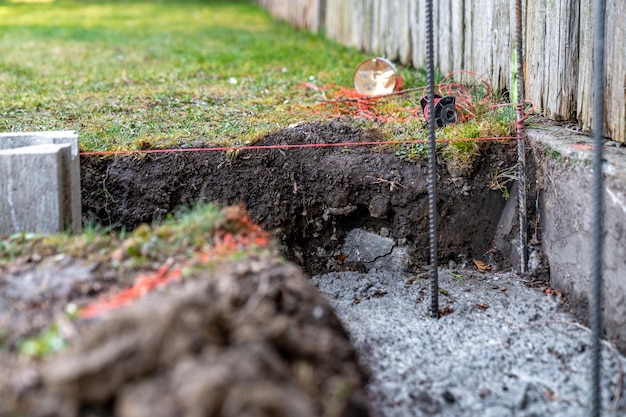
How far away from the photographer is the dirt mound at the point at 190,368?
2.10 metres

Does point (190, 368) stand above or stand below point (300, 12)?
below

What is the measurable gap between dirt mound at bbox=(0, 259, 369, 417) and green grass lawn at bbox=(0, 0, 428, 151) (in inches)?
93.8

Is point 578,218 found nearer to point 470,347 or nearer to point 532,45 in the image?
point 470,347

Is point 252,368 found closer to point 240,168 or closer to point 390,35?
point 240,168

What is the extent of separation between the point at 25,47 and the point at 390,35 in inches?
185

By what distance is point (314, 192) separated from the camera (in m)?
4.56

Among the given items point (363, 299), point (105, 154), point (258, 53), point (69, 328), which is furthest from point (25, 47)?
point (69, 328)

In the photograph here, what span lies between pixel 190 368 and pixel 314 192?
8.22 feet

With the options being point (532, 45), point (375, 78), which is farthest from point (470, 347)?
point (375, 78)

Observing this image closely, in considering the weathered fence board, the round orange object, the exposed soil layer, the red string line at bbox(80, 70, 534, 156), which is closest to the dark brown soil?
the exposed soil layer

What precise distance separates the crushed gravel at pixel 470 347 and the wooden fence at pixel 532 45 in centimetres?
108

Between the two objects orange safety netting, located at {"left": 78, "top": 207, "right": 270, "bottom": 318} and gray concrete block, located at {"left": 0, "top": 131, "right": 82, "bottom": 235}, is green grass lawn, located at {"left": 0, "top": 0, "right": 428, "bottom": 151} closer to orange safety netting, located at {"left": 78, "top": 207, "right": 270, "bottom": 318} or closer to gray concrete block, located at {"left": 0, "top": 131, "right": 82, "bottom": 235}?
gray concrete block, located at {"left": 0, "top": 131, "right": 82, "bottom": 235}

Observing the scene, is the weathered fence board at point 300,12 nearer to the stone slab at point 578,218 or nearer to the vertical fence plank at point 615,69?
the stone slab at point 578,218

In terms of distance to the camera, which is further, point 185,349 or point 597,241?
point 597,241
